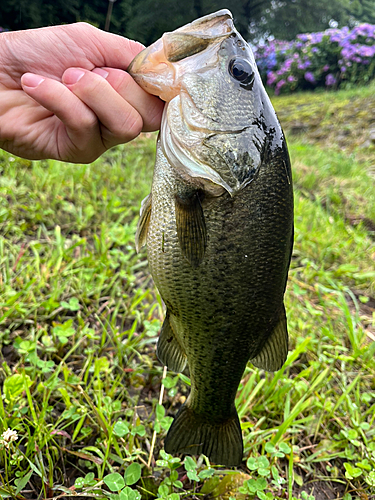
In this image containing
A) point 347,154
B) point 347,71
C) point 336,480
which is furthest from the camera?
point 347,71

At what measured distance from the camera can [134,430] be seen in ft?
4.92

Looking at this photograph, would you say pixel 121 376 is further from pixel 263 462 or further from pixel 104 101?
pixel 104 101

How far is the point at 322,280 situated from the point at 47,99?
2448 millimetres

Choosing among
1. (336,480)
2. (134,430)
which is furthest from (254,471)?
(134,430)

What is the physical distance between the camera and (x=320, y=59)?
44.9 ft

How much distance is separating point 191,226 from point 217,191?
144mm

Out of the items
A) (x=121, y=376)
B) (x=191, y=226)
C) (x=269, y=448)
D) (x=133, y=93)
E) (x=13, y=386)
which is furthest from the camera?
(x=121, y=376)

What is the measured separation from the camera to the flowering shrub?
12.5 metres

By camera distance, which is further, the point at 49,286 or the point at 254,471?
the point at 49,286

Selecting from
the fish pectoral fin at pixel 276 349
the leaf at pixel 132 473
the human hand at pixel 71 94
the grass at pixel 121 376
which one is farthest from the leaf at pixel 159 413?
the human hand at pixel 71 94

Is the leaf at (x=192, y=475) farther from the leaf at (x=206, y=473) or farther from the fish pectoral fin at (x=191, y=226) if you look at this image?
the fish pectoral fin at (x=191, y=226)

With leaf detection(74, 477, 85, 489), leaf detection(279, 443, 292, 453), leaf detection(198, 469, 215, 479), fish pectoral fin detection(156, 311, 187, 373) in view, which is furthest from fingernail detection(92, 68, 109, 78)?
leaf detection(279, 443, 292, 453)

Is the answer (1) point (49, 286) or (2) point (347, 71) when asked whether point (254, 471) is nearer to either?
(1) point (49, 286)

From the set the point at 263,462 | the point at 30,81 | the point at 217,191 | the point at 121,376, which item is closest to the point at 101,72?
the point at 30,81
